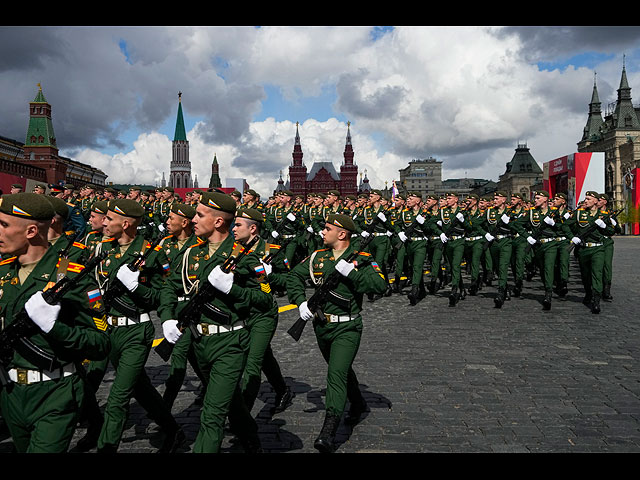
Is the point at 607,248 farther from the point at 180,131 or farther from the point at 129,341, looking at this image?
the point at 180,131

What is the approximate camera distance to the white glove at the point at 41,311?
9.79 ft

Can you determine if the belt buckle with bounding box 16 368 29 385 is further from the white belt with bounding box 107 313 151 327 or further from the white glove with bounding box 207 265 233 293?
the white belt with bounding box 107 313 151 327

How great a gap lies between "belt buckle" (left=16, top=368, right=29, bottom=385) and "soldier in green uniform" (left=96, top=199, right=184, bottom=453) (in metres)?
1.23

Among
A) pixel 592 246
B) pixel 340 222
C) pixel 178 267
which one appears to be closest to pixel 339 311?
pixel 340 222

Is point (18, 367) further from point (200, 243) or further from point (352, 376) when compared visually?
point (352, 376)

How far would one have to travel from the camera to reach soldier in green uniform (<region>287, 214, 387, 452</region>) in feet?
15.7

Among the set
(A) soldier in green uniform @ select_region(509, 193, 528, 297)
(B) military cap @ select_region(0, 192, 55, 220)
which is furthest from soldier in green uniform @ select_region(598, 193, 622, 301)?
(B) military cap @ select_region(0, 192, 55, 220)

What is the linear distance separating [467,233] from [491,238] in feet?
1.91

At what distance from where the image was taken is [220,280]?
13.4 feet

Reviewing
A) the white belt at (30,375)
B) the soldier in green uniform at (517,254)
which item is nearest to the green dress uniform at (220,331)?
the white belt at (30,375)

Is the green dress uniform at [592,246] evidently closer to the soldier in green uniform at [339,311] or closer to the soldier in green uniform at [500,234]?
the soldier in green uniform at [500,234]

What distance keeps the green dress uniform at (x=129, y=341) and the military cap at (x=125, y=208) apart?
234 mm
